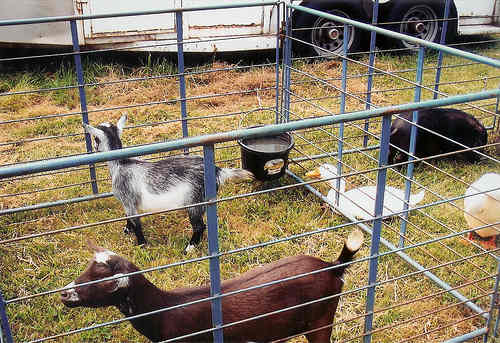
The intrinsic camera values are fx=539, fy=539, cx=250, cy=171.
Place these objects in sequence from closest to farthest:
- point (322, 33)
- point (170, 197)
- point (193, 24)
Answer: point (170, 197)
point (193, 24)
point (322, 33)

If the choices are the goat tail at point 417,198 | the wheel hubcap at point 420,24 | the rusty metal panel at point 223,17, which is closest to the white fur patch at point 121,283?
the goat tail at point 417,198

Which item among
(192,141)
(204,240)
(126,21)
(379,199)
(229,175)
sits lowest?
(204,240)

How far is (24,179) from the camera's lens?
4.82 metres

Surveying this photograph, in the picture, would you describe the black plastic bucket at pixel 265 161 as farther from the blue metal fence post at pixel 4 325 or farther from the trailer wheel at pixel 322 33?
the trailer wheel at pixel 322 33

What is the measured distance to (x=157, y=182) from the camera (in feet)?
12.3

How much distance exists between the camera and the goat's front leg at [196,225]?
3787 millimetres

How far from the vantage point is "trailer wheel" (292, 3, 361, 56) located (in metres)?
7.76

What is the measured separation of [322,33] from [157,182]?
503cm

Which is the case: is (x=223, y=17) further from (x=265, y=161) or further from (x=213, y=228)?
(x=213, y=228)

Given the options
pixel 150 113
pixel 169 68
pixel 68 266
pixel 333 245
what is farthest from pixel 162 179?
pixel 169 68

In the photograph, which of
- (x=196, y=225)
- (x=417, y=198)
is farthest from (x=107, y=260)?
(x=417, y=198)

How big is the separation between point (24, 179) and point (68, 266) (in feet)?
4.99

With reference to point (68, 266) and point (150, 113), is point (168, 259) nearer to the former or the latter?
point (68, 266)

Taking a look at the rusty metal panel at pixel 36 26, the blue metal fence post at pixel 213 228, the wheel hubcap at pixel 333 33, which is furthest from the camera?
the wheel hubcap at pixel 333 33
